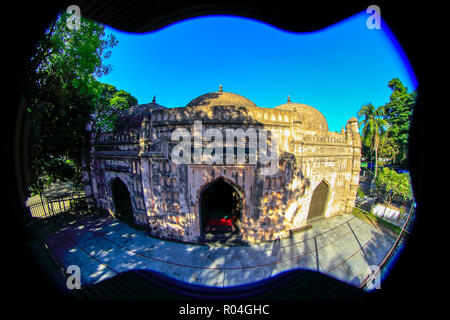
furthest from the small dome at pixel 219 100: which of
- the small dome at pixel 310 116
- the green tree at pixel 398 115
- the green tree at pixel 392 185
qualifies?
the green tree at pixel 398 115

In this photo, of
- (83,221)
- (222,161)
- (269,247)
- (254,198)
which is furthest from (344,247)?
(83,221)

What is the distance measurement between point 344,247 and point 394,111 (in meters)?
13.8

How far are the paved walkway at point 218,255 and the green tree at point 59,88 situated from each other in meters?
3.94

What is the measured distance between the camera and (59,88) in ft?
18.9

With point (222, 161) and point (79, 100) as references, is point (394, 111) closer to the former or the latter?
point (222, 161)

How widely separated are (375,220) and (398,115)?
428 inches

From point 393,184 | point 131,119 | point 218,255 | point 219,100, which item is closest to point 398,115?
point 393,184

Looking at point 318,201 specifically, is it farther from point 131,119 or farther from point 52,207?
point 52,207

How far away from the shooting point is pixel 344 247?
17.5ft

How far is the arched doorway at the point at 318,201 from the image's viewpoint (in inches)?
293

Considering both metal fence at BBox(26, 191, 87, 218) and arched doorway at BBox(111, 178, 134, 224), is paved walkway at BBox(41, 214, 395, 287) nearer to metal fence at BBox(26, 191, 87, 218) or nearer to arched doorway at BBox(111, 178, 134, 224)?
arched doorway at BBox(111, 178, 134, 224)

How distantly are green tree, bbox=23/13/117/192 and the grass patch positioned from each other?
1556 centimetres

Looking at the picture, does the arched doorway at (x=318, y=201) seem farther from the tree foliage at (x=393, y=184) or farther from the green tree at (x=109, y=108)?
the green tree at (x=109, y=108)

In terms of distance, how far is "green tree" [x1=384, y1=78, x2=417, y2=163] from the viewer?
11000mm
